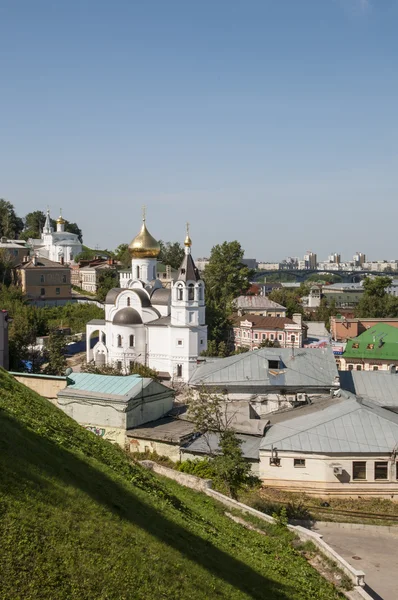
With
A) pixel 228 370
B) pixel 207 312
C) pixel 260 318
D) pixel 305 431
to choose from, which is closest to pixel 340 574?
pixel 305 431

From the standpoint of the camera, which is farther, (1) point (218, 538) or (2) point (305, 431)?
(2) point (305, 431)

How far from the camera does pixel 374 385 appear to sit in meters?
25.8

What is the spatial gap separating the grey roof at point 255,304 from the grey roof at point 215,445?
4010 centimetres

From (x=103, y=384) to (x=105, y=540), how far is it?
13.4m

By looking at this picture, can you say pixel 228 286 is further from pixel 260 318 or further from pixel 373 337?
pixel 373 337

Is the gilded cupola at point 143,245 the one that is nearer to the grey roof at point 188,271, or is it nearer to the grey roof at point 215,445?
the grey roof at point 188,271

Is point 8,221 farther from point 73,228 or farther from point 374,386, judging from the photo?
point 374,386

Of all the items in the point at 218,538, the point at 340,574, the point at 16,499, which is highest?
the point at 16,499

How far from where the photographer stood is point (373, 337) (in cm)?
4028

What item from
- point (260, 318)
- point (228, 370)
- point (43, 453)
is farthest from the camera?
point (260, 318)

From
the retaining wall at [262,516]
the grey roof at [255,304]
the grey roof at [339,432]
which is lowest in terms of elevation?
the retaining wall at [262,516]

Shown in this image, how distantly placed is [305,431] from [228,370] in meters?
6.63

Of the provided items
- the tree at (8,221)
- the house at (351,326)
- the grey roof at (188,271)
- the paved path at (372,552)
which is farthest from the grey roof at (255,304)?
the paved path at (372,552)

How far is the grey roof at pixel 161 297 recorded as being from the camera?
39656 millimetres
